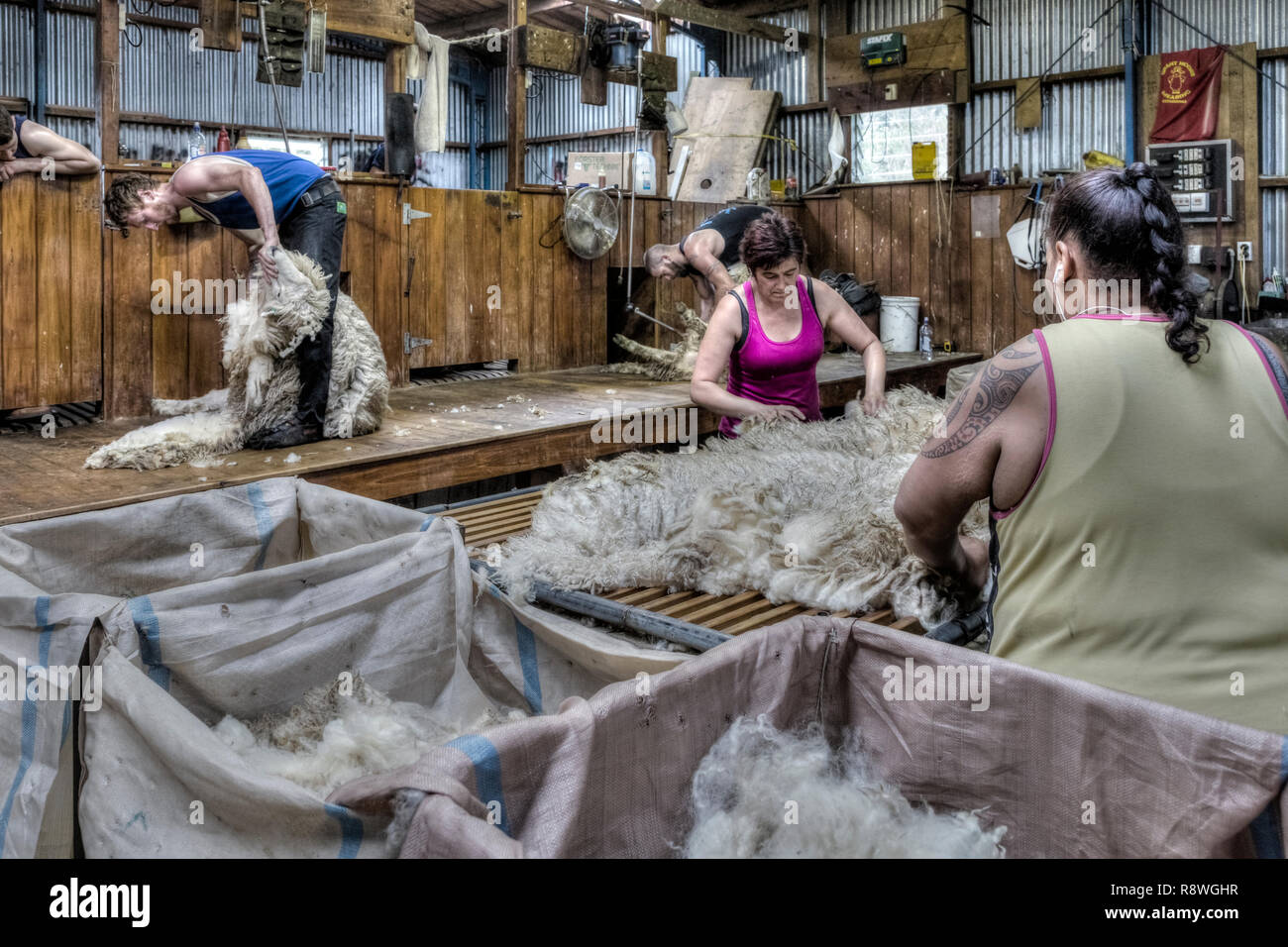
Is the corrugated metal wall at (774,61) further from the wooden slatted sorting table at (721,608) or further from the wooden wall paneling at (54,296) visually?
the wooden slatted sorting table at (721,608)

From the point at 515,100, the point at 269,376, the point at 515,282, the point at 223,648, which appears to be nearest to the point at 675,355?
the point at 515,282

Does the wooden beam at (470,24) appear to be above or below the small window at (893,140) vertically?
above

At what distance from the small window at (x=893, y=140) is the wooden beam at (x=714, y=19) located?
120 centimetres

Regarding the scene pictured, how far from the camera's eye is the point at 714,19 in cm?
973

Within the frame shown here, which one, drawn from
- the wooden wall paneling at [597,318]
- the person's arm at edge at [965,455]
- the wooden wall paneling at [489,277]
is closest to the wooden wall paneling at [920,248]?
the wooden wall paneling at [597,318]

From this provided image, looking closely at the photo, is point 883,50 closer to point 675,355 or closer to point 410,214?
point 675,355

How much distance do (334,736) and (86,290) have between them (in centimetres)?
415

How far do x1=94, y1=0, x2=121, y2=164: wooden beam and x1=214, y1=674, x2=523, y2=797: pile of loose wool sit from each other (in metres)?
4.20

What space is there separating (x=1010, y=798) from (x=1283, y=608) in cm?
45

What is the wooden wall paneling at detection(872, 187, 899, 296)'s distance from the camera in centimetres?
950

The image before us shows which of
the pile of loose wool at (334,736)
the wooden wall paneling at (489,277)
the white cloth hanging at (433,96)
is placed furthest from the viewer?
the white cloth hanging at (433,96)

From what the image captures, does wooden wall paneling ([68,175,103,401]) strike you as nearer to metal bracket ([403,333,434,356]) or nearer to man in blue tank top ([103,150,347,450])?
man in blue tank top ([103,150,347,450])

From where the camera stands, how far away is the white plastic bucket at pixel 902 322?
30.4ft

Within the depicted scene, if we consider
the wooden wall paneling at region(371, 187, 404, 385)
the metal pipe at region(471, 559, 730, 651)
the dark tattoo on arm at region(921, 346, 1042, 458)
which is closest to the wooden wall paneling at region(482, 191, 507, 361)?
the wooden wall paneling at region(371, 187, 404, 385)
